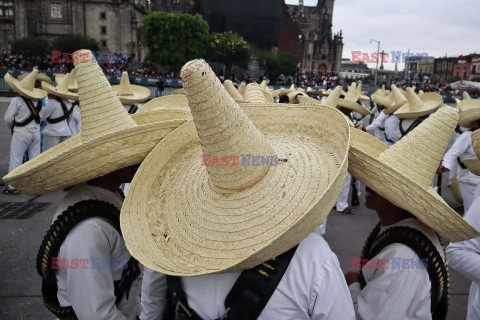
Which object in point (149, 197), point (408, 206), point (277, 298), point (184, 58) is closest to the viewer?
point (277, 298)

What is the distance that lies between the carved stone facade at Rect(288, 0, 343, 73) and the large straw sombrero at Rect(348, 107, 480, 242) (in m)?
74.7

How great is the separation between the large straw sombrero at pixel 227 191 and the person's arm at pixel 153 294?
1.83 feet

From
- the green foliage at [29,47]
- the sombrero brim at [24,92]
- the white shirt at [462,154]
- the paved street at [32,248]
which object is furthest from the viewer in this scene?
the green foliage at [29,47]

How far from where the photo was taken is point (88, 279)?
168cm

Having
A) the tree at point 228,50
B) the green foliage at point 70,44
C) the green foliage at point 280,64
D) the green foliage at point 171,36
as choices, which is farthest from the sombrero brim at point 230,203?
the green foliage at point 280,64

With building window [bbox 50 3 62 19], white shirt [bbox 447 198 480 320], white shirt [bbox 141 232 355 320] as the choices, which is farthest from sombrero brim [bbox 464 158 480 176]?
building window [bbox 50 3 62 19]

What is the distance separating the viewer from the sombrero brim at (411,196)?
1403mm

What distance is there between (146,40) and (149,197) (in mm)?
45824

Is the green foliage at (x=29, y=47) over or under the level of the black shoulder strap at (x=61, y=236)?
over

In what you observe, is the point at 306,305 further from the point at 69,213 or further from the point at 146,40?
the point at 146,40

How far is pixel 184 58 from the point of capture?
42.3 meters

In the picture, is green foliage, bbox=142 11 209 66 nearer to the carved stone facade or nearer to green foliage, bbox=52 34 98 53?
green foliage, bbox=52 34 98 53

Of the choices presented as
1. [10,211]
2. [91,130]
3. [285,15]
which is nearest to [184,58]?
[285,15]

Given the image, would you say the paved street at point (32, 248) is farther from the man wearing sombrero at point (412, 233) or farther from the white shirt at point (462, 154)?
the man wearing sombrero at point (412, 233)
